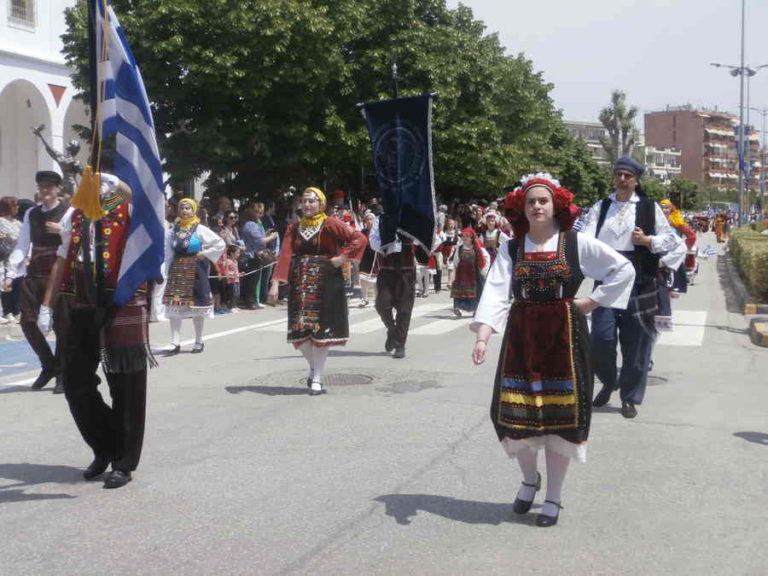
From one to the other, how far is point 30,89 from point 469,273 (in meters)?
16.2

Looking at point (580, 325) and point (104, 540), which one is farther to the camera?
point (580, 325)

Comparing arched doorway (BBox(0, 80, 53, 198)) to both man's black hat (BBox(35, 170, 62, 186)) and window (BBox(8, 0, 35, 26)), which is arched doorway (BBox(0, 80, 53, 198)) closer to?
window (BBox(8, 0, 35, 26))

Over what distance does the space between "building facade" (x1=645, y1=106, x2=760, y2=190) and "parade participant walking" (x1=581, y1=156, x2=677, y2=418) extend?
16506 centimetres

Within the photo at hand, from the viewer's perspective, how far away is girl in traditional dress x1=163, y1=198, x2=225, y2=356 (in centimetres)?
1173

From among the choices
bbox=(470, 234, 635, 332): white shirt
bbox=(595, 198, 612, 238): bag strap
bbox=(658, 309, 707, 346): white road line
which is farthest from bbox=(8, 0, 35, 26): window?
bbox=(470, 234, 635, 332): white shirt

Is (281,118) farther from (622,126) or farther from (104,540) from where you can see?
(622,126)

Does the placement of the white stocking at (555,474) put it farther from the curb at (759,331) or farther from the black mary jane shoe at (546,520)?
the curb at (759,331)

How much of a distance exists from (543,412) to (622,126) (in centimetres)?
10415

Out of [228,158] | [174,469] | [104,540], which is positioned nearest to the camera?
[104,540]

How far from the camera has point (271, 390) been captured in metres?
9.43

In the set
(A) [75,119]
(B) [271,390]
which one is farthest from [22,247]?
(A) [75,119]

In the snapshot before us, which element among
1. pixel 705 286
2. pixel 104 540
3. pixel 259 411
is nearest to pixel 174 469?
pixel 104 540

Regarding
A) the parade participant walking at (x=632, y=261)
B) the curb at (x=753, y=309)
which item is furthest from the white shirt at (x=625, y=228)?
the curb at (x=753, y=309)

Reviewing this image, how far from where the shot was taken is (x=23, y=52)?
88.6 ft
